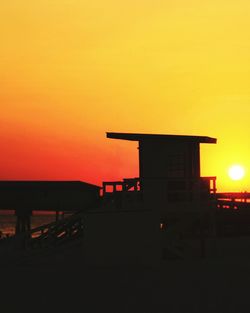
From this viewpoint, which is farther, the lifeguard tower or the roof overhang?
the roof overhang

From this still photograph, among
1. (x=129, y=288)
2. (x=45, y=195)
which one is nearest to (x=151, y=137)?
(x=129, y=288)

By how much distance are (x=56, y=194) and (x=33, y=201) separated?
5.64ft

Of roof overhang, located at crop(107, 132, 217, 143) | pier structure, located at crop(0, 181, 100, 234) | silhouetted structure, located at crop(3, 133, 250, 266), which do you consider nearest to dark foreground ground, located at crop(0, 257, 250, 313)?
silhouetted structure, located at crop(3, 133, 250, 266)

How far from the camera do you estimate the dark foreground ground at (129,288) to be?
16922 millimetres

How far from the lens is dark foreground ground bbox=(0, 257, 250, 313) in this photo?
55.5 feet

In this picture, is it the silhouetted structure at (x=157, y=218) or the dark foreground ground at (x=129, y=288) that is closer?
the dark foreground ground at (x=129, y=288)

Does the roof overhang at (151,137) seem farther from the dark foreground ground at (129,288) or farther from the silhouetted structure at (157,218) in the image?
the dark foreground ground at (129,288)

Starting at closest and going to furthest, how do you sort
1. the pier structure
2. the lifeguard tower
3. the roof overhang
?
the lifeguard tower → the roof overhang → the pier structure

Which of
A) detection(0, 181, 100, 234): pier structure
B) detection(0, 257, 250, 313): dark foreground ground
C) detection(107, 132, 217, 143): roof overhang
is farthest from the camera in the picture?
detection(0, 181, 100, 234): pier structure

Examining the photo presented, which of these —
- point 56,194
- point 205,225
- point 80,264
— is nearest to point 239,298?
point 80,264

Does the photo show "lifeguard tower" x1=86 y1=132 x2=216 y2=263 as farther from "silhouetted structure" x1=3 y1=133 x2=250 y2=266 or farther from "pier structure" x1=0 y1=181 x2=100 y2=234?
"pier structure" x1=0 y1=181 x2=100 y2=234

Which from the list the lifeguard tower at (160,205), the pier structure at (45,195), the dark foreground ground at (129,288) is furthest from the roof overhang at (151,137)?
the pier structure at (45,195)

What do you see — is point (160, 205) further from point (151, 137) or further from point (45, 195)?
point (45, 195)

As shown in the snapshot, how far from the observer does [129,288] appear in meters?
19.8
